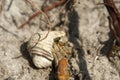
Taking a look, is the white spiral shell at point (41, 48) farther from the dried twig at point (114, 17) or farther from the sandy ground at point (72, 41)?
the dried twig at point (114, 17)

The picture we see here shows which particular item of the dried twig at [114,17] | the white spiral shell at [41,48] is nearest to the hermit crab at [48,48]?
the white spiral shell at [41,48]

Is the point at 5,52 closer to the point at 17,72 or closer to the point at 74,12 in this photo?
the point at 17,72

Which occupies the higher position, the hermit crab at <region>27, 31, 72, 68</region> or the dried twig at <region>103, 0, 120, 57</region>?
the dried twig at <region>103, 0, 120, 57</region>

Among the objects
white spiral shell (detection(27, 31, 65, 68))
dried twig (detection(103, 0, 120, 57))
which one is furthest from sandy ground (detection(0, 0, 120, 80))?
dried twig (detection(103, 0, 120, 57))

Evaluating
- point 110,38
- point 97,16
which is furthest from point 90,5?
point 110,38

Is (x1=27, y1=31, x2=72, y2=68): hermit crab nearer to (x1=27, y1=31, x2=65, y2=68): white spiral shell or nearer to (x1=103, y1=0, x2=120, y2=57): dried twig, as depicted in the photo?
(x1=27, y1=31, x2=65, y2=68): white spiral shell

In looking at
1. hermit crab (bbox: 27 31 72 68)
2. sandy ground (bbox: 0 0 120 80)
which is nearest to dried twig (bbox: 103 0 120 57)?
sandy ground (bbox: 0 0 120 80)
